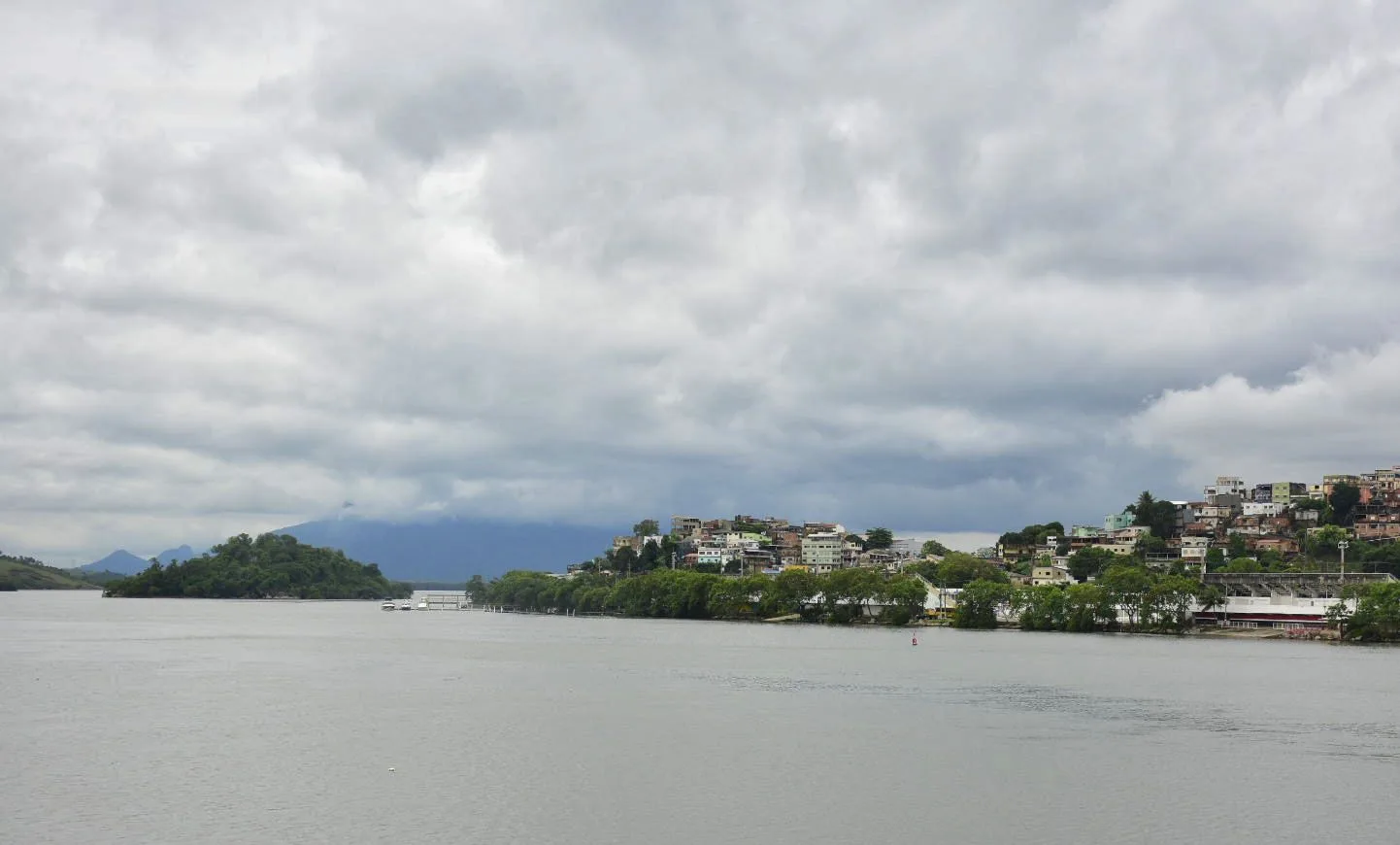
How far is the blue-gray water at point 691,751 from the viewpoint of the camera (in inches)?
1436

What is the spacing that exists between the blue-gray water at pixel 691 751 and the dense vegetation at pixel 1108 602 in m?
44.4

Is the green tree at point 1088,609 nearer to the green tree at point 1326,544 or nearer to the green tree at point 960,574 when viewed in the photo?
the green tree at point 960,574

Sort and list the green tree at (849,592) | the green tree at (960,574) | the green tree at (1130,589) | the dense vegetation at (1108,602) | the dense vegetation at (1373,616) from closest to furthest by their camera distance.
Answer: the dense vegetation at (1373,616) → the dense vegetation at (1108,602) → the green tree at (1130,589) → the green tree at (849,592) → the green tree at (960,574)

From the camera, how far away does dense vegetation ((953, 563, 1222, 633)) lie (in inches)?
5512

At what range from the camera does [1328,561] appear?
600 feet

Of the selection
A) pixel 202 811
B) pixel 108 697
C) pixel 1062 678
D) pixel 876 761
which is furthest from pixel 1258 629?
pixel 202 811

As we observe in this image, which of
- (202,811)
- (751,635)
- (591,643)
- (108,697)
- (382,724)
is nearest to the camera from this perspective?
(202,811)

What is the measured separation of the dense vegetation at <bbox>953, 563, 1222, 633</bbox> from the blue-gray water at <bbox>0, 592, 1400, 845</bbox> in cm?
4444

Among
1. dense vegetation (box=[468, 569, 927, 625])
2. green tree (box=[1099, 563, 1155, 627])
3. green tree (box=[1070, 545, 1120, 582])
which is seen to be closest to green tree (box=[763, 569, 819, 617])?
dense vegetation (box=[468, 569, 927, 625])

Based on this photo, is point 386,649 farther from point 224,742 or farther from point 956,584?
point 956,584

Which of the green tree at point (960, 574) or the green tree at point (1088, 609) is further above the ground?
the green tree at point (960, 574)

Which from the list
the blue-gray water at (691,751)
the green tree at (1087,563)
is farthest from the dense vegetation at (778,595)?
the blue-gray water at (691,751)

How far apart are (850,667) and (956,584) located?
9686 centimetres

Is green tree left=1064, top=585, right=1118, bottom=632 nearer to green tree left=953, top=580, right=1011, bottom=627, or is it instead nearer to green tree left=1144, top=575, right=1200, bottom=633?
green tree left=1144, top=575, right=1200, bottom=633
